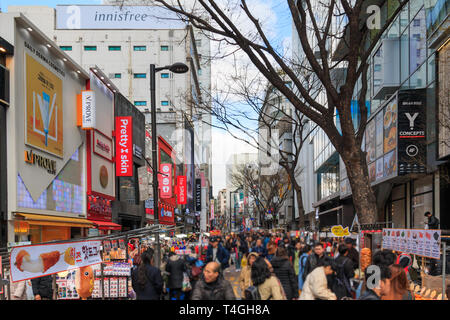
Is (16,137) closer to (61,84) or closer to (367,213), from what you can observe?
(61,84)

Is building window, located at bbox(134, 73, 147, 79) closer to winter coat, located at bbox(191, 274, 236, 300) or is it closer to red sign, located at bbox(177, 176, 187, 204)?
red sign, located at bbox(177, 176, 187, 204)

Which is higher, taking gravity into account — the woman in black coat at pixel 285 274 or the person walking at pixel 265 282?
the person walking at pixel 265 282

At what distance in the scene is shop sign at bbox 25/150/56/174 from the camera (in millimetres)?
19478

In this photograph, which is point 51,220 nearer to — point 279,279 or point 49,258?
point 49,258

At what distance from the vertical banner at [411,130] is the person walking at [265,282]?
16.7 m

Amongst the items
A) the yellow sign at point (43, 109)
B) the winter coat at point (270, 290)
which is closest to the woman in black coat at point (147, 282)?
the winter coat at point (270, 290)

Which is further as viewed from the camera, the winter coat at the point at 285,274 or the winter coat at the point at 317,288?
the winter coat at the point at 285,274

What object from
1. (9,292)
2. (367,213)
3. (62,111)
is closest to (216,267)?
(9,292)

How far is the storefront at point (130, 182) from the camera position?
32.9 meters

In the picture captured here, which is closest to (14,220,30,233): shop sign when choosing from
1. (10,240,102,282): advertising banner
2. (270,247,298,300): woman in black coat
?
(10,240,102,282): advertising banner

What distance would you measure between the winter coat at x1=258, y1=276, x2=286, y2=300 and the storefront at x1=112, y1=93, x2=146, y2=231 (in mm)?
25689

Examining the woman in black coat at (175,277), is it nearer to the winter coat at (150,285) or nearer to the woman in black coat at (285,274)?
the winter coat at (150,285)

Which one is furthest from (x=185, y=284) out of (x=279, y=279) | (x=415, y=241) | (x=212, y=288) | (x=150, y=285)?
(x=415, y=241)

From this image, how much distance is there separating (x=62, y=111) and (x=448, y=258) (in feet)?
58.1
